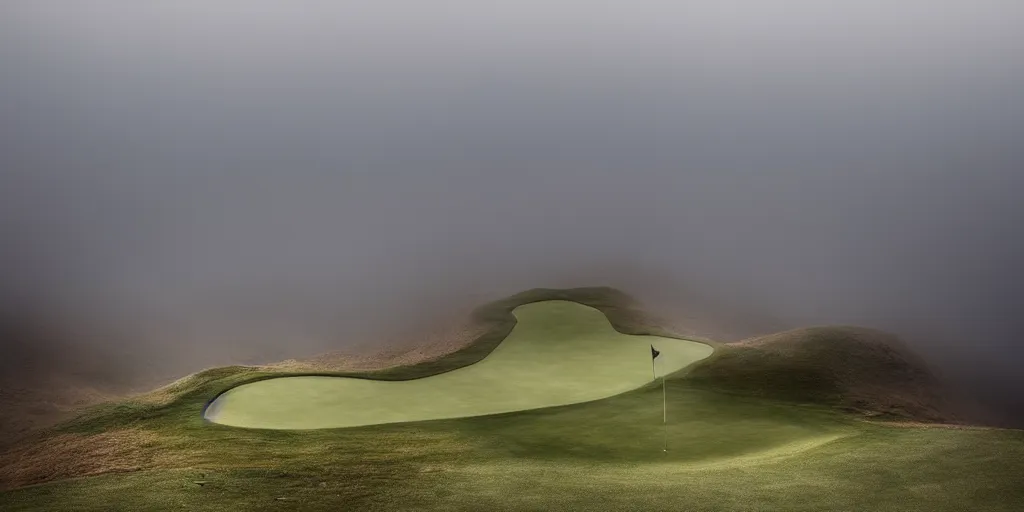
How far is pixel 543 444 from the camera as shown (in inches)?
580

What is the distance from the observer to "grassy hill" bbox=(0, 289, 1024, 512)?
1105 cm

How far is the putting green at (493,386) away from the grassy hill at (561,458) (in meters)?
0.58

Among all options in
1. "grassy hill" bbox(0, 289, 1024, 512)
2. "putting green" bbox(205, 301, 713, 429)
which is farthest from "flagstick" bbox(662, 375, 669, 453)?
"putting green" bbox(205, 301, 713, 429)

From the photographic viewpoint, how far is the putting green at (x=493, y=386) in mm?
16344

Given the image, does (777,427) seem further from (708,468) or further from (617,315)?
(617,315)

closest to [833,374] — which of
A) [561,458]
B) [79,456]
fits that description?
[561,458]

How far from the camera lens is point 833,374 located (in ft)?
63.1

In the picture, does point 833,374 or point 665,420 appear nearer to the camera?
point 665,420

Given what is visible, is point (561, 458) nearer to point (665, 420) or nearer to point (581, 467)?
point (581, 467)

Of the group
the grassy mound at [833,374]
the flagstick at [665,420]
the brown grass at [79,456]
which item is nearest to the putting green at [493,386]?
the grassy mound at [833,374]

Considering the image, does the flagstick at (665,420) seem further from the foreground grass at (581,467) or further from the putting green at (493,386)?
the putting green at (493,386)

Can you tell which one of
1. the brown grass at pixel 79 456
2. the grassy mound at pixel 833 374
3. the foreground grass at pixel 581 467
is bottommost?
the foreground grass at pixel 581 467

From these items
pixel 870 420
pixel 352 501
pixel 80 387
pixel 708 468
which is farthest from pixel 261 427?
pixel 80 387

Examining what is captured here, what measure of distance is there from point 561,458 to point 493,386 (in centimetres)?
474
